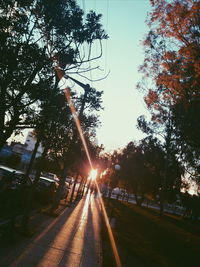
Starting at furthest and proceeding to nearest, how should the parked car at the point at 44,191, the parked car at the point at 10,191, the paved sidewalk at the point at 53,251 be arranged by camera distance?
the parked car at the point at 44,191, the parked car at the point at 10,191, the paved sidewalk at the point at 53,251

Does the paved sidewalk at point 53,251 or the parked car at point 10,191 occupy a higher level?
the parked car at point 10,191

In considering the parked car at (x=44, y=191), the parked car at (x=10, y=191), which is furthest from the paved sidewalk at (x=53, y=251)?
the parked car at (x=44, y=191)

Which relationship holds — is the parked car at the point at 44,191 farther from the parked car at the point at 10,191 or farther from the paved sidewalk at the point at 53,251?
the paved sidewalk at the point at 53,251

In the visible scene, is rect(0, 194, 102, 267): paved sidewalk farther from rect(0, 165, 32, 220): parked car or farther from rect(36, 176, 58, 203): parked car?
rect(36, 176, 58, 203): parked car

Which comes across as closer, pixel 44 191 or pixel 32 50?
pixel 32 50

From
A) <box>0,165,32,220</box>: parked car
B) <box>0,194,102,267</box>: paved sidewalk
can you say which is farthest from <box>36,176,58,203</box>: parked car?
<box>0,194,102,267</box>: paved sidewalk

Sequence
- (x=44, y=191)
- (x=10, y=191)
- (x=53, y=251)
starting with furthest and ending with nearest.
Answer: (x=44, y=191)
(x=10, y=191)
(x=53, y=251)

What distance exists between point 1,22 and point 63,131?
4.79m

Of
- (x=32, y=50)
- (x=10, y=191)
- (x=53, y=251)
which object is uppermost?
(x=32, y=50)

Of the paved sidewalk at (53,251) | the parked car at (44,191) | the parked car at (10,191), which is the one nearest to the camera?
the paved sidewalk at (53,251)

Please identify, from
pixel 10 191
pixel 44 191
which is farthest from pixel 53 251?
pixel 44 191

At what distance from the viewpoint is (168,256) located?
10.1 m

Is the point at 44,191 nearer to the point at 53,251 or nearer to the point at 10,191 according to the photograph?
the point at 10,191

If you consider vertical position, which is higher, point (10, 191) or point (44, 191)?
point (44, 191)
